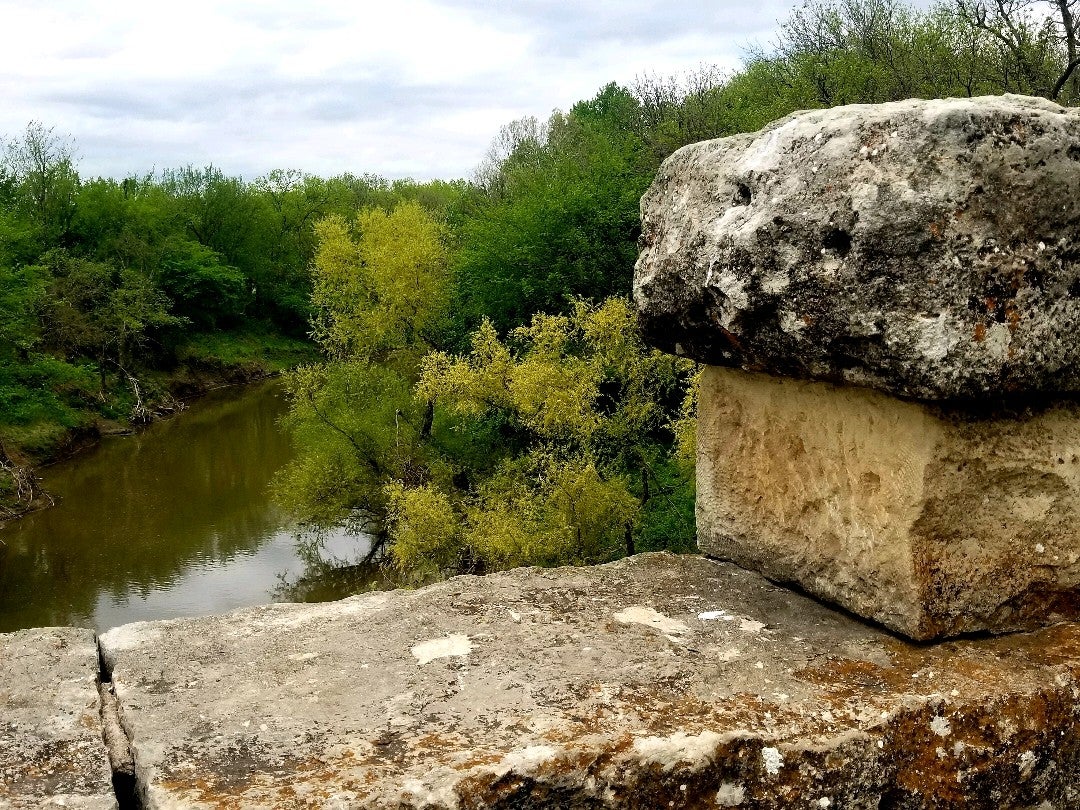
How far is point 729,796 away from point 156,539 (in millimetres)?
20507

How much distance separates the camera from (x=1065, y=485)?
2.89 meters

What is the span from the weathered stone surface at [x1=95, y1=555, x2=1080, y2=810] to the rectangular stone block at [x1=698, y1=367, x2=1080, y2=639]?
11 cm

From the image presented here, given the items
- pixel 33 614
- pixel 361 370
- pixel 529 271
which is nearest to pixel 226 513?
pixel 361 370

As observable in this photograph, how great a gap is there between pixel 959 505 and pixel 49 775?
247cm

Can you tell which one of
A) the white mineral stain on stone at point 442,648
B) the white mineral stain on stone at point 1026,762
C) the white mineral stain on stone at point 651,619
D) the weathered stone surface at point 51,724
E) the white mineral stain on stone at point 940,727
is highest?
the weathered stone surface at point 51,724

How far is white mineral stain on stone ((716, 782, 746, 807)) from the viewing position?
2.31m

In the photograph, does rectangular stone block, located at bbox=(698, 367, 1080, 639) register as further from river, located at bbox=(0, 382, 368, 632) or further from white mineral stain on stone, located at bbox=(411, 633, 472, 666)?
river, located at bbox=(0, 382, 368, 632)

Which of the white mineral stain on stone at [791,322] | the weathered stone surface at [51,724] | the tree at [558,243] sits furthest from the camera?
the tree at [558,243]

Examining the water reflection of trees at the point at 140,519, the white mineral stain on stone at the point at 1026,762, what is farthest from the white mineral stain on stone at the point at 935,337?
the water reflection of trees at the point at 140,519

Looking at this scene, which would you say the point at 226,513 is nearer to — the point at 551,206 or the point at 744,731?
the point at 551,206

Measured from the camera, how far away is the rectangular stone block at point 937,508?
278 centimetres

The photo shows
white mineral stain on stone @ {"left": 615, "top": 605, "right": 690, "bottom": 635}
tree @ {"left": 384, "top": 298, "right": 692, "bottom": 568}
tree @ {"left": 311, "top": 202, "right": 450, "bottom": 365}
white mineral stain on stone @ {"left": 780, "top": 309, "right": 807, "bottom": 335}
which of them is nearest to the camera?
white mineral stain on stone @ {"left": 780, "top": 309, "right": 807, "bottom": 335}

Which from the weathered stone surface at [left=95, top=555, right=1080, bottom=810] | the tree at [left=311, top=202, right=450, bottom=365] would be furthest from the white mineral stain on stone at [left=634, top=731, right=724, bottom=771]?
the tree at [left=311, top=202, right=450, bottom=365]

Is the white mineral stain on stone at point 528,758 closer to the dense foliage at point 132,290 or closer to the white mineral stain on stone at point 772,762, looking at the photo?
the white mineral stain on stone at point 772,762
